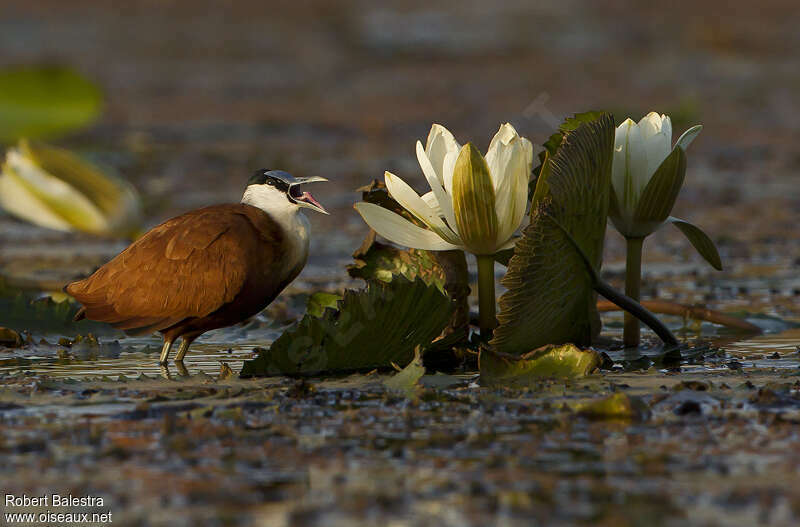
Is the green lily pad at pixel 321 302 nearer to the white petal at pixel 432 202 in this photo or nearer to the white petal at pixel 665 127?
the white petal at pixel 432 202

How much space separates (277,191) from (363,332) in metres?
0.54

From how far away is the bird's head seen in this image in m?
3.93

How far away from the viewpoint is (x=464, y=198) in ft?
11.9

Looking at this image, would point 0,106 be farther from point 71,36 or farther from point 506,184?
point 71,36

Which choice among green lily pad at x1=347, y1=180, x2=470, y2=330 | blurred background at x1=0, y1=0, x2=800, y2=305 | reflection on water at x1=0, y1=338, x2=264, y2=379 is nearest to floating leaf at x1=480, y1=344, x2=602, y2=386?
green lily pad at x1=347, y1=180, x2=470, y2=330

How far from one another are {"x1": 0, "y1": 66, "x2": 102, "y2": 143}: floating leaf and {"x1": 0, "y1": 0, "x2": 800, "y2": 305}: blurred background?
0.98 meters

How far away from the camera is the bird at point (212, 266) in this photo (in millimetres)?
3850

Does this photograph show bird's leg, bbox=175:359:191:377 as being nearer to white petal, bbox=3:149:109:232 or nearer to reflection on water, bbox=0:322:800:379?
reflection on water, bbox=0:322:800:379

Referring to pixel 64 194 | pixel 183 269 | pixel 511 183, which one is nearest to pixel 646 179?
pixel 511 183

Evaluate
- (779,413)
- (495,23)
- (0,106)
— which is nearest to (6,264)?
(0,106)

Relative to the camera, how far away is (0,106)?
750 centimetres

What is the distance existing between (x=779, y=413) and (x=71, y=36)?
17.3 metres

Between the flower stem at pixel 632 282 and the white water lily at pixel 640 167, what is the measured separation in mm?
89

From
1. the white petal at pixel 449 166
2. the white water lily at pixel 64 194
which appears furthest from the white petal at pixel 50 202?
the white petal at pixel 449 166
